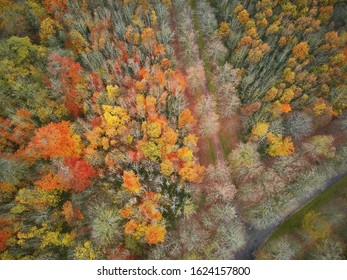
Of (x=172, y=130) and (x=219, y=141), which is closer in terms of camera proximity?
(x=172, y=130)

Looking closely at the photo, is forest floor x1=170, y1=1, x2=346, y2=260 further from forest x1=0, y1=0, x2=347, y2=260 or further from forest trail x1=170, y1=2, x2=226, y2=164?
forest x1=0, y1=0, x2=347, y2=260

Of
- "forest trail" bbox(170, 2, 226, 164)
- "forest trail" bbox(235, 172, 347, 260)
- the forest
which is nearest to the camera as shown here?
the forest

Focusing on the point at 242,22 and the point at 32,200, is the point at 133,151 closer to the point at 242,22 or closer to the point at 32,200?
the point at 32,200

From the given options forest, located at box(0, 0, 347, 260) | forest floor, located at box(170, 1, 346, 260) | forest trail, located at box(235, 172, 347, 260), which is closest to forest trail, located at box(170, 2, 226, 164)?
forest floor, located at box(170, 1, 346, 260)

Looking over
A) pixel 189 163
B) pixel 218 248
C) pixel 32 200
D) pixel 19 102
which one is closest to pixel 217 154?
pixel 189 163

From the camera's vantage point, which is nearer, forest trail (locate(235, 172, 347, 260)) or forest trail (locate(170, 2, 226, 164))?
forest trail (locate(235, 172, 347, 260))

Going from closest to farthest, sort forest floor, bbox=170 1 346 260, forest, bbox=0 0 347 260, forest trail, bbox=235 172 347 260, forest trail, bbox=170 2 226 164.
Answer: forest, bbox=0 0 347 260 → forest trail, bbox=235 172 347 260 → forest floor, bbox=170 1 346 260 → forest trail, bbox=170 2 226 164

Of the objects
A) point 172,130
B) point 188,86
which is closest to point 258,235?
point 172,130

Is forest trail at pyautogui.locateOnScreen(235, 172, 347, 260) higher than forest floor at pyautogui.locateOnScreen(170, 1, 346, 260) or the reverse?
the reverse

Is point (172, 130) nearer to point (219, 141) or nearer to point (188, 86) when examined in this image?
point (219, 141)
